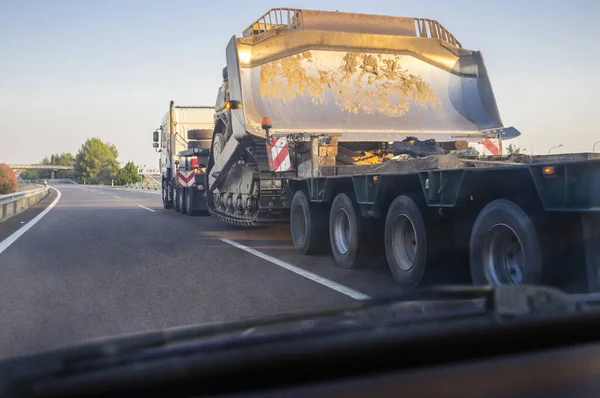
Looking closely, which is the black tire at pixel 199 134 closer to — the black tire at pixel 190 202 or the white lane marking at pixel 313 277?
the black tire at pixel 190 202

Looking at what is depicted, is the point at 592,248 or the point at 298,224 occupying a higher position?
the point at 592,248

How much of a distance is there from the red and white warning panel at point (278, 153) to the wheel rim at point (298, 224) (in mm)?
875

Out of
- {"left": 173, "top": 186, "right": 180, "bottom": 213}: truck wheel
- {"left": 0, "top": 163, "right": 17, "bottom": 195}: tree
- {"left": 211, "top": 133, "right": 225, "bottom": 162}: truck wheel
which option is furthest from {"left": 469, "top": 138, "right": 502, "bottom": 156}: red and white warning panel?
{"left": 0, "top": 163, "right": 17, "bottom": 195}: tree

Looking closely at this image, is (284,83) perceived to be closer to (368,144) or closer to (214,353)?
(368,144)

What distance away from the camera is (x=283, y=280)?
309 inches

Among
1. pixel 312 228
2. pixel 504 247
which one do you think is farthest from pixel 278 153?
pixel 504 247

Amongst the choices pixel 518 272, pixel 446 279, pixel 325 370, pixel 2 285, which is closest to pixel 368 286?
pixel 446 279

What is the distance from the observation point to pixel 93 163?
193000 mm

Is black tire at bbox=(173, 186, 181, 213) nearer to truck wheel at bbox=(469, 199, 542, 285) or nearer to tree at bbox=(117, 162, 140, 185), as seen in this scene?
truck wheel at bbox=(469, 199, 542, 285)

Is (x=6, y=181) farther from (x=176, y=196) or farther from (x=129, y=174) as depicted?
(x=129, y=174)

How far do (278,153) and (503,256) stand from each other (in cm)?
596

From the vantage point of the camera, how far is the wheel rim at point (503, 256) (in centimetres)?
543

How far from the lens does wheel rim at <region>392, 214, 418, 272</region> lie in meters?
7.23

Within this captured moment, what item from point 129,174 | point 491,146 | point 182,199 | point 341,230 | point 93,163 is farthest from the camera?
point 93,163
